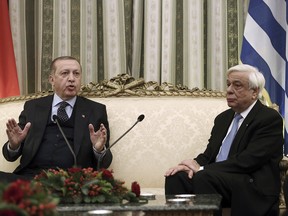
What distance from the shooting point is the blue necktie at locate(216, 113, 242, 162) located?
4458mm

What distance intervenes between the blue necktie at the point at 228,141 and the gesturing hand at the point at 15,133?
1.23 metres

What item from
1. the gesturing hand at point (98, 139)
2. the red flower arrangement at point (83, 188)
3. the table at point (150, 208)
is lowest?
the table at point (150, 208)

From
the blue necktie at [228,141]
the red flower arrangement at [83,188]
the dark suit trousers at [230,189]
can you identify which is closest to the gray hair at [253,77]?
the blue necktie at [228,141]

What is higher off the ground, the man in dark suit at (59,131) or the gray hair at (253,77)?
the gray hair at (253,77)

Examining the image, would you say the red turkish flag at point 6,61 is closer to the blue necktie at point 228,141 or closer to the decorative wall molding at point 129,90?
the decorative wall molding at point 129,90

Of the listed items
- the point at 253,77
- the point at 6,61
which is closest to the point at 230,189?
the point at 253,77

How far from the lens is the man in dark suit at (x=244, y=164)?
13.5 feet

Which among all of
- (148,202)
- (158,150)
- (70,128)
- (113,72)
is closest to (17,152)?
(70,128)

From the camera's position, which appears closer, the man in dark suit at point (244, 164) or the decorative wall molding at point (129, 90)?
the man in dark suit at point (244, 164)

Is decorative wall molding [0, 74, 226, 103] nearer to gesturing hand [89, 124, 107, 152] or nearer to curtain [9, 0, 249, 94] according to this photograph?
curtain [9, 0, 249, 94]

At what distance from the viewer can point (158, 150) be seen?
16.0 feet

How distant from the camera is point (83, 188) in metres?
3.08

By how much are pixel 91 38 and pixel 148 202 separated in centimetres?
281

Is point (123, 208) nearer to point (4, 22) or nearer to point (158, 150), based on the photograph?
point (158, 150)
